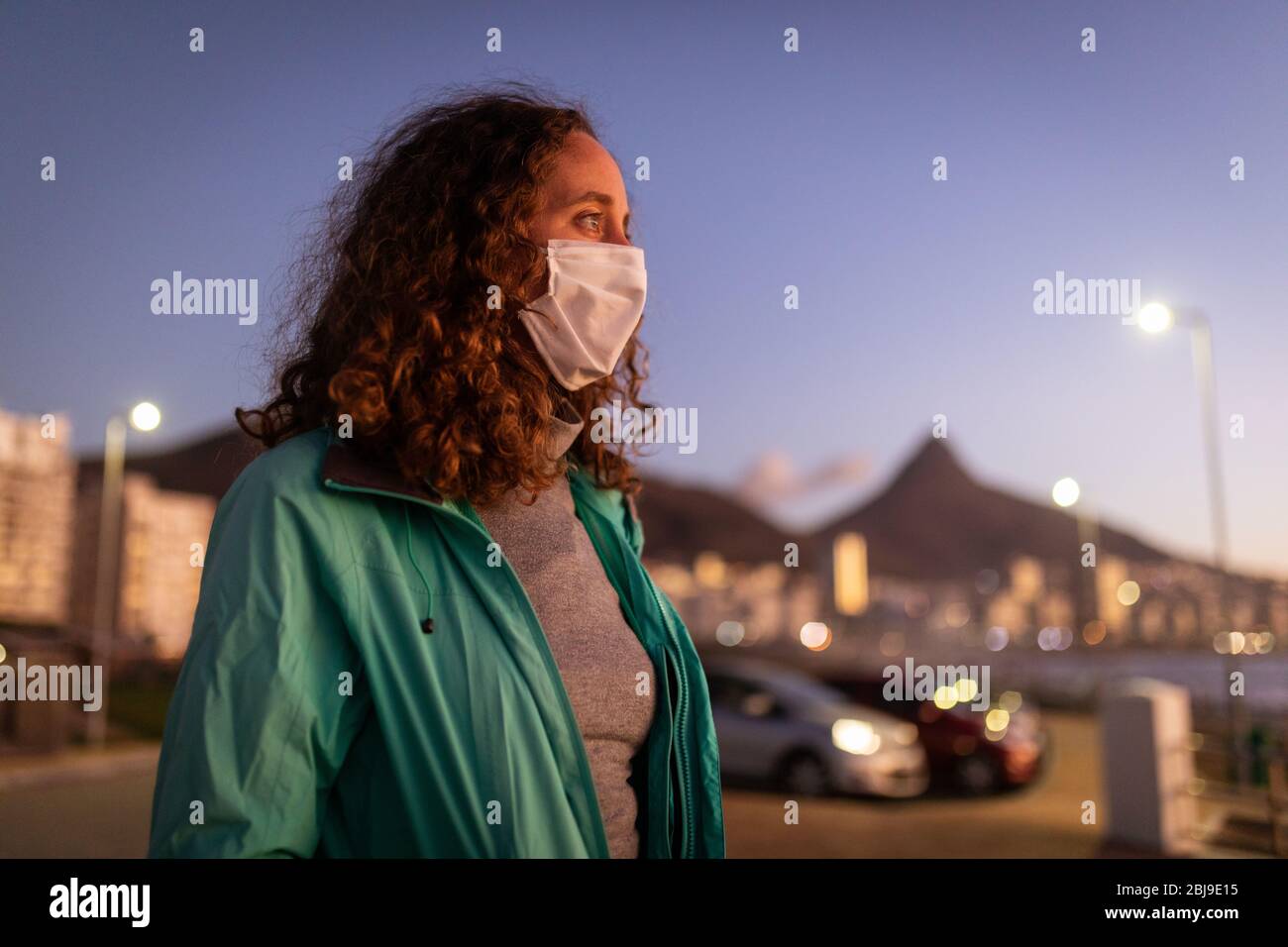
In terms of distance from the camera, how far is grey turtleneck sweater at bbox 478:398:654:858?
1.73 m

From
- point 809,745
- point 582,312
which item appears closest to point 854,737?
point 809,745

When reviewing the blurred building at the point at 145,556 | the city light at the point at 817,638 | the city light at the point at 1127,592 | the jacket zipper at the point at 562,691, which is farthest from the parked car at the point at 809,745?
the city light at the point at 1127,592

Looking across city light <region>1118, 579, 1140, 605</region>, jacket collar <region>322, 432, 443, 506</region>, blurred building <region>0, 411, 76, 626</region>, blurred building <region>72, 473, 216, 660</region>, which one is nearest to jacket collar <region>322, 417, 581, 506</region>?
jacket collar <region>322, 432, 443, 506</region>

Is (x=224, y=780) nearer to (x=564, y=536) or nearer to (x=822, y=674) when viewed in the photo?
(x=564, y=536)

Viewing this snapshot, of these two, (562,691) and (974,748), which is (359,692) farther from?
(974,748)

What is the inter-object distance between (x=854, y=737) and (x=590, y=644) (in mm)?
10637

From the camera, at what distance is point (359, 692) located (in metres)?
1.56

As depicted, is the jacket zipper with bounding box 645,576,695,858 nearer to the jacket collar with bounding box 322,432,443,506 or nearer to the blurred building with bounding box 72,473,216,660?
the jacket collar with bounding box 322,432,443,506

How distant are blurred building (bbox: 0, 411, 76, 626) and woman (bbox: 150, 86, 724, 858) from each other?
106ft

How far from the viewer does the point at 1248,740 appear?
1160cm

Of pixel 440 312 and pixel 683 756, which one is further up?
pixel 440 312

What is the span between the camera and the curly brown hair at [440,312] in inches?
68.0
